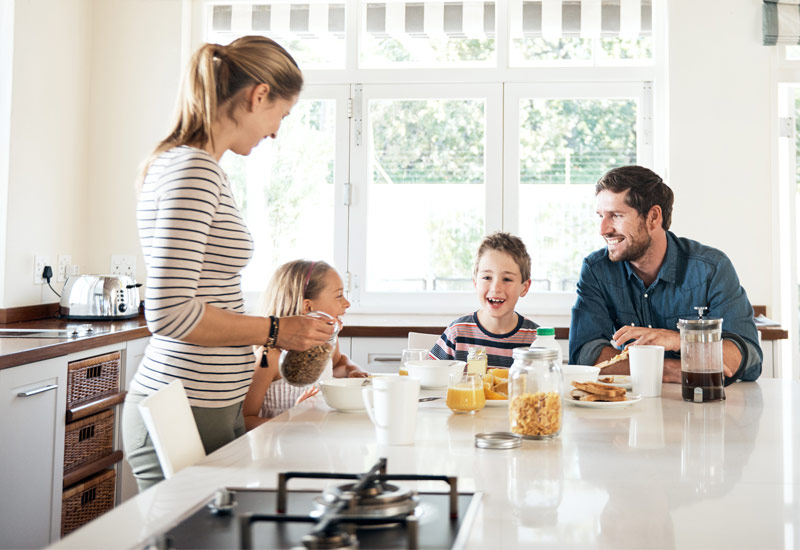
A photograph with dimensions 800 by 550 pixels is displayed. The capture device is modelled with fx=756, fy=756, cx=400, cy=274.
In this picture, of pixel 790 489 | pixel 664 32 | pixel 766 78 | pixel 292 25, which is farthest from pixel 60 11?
pixel 790 489

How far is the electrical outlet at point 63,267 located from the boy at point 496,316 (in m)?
1.84

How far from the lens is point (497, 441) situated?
1.17 meters

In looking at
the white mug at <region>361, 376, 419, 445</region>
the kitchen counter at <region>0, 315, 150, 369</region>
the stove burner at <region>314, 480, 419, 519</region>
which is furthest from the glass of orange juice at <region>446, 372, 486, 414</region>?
the kitchen counter at <region>0, 315, 150, 369</region>

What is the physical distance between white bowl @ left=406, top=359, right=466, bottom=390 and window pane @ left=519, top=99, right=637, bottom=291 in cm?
190

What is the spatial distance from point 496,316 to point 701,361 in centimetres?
94

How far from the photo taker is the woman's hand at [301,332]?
1408 millimetres

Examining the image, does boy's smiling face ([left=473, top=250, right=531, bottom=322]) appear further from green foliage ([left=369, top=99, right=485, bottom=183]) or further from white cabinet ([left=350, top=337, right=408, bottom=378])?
green foliage ([left=369, top=99, right=485, bottom=183])

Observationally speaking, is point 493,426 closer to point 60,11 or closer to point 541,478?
point 541,478

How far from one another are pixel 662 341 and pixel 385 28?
242cm

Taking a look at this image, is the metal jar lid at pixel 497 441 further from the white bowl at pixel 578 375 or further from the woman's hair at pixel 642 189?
the woman's hair at pixel 642 189

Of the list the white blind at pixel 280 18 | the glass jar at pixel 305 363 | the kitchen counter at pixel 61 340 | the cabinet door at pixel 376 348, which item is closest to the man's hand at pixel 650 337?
the glass jar at pixel 305 363

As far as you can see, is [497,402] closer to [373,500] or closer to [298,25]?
[373,500]

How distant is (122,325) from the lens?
115 inches

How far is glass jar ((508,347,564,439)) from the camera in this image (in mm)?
1218
